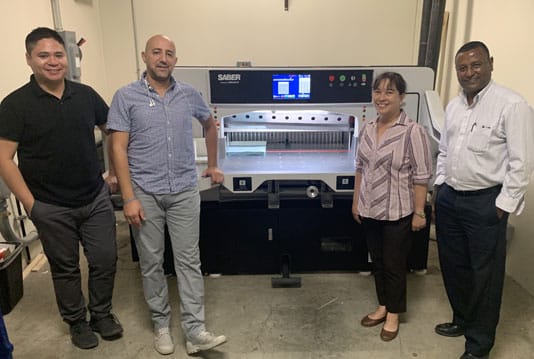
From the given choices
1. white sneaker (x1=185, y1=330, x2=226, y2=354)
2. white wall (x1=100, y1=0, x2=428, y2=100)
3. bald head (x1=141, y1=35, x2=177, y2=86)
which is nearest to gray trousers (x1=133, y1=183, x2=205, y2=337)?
white sneaker (x1=185, y1=330, x2=226, y2=354)

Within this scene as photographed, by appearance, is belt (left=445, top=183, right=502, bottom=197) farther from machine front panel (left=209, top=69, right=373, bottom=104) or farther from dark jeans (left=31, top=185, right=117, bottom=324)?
dark jeans (left=31, top=185, right=117, bottom=324)

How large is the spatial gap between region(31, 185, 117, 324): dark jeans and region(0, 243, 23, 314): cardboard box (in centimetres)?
50

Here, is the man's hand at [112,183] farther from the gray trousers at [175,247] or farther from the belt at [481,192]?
the belt at [481,192]

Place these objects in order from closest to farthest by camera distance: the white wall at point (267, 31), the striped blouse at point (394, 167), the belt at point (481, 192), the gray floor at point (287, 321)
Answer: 1. the belt at point (481, 192)
2. the striped blouse at point (394, 167)
3. the gray floor at point (287, 321)
4. the white wall at point (267, 31)

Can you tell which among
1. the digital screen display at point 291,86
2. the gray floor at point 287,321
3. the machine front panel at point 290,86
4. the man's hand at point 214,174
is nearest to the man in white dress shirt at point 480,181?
the gray floor at point 287,321

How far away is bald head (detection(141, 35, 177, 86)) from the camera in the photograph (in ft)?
5.99

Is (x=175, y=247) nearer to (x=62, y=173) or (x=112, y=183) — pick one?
(x=112, y=183)

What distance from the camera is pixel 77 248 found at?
2.13 m

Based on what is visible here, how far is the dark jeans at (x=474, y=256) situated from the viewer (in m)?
1.84

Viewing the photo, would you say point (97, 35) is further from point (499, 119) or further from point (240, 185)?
point (499, 119)

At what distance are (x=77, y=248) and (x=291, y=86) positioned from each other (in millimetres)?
1428

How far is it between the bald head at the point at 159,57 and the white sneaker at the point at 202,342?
1.19 meters

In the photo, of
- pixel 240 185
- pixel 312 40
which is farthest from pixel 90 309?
pixel 312 40

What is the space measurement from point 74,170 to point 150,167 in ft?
1.19
